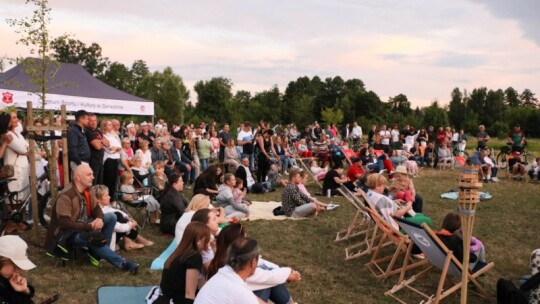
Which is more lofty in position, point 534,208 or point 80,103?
point 80,103

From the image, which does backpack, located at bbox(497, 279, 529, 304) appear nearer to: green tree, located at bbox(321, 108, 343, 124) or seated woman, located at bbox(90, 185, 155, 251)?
seated woman, located at bbox(90, 185, 155, 251)

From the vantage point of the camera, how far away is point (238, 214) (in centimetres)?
850

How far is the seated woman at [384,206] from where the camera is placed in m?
6.15

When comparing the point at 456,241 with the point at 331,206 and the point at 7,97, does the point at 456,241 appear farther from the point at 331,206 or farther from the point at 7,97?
the point at 7,97

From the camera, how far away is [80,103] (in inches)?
658

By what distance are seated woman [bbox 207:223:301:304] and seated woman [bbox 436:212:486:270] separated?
1839 mm

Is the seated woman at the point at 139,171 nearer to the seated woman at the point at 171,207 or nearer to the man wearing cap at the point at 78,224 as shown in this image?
the seated woman at the point at 171,207

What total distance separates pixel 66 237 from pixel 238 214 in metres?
3.58

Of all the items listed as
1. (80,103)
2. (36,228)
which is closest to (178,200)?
(36,228)

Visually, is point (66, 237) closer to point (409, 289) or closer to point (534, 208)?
point (409, 289)

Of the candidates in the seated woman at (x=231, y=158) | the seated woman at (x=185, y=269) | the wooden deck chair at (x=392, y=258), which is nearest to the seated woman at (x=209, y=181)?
the seated woman at (x=231, y=158)

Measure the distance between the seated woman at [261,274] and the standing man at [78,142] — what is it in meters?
4.06

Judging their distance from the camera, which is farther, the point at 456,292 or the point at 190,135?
the point at 190,135

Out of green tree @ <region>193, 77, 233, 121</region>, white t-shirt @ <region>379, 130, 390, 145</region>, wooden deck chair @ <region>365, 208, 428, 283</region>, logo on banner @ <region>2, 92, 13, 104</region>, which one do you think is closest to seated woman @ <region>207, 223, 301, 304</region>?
wooden deck chair @ <region>365, 208, 428, 283</region>
